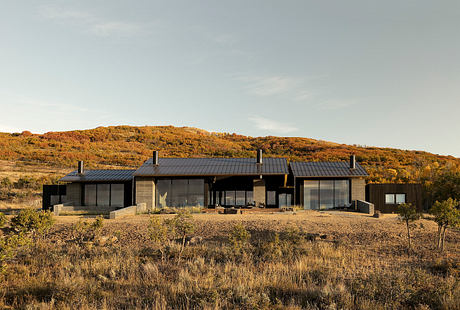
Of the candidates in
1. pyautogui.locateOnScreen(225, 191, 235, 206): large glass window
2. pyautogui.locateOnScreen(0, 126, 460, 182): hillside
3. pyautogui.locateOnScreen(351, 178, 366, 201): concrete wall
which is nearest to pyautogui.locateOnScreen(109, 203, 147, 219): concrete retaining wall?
pyautogui.locateOnScreen(225, 191, 235, 206): large glass window

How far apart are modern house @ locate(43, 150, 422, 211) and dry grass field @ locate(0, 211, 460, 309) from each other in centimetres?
1115

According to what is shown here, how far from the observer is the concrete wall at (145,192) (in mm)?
25748

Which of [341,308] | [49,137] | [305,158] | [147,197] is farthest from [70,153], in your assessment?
[341,308]

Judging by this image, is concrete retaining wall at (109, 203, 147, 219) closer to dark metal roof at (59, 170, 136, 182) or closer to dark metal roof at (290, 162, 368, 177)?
dark metal roof at (59, 170, 136, 182)

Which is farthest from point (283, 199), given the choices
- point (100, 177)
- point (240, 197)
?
point (100, 177)

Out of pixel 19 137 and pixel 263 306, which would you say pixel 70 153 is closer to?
pixel 19 137

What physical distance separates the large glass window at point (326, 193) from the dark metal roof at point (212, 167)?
3.35 metres

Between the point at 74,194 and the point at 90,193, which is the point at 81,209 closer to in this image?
the point at 90,193

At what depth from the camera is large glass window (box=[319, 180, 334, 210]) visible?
26.3 metres

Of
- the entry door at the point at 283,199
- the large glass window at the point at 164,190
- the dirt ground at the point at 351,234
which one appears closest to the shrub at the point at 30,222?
the dirt ground at the point at 351,234

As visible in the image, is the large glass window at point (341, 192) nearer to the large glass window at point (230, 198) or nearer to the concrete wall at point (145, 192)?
the large glass window at point (230, 198)

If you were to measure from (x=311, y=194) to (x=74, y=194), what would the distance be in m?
20.1

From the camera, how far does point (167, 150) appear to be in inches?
2657

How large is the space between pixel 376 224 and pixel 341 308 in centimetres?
1148
